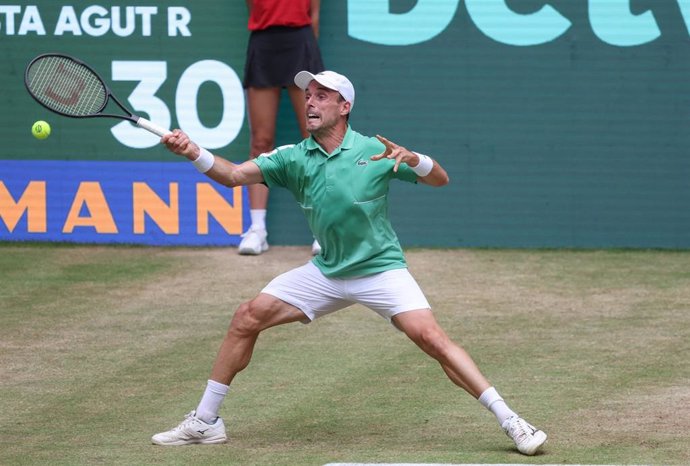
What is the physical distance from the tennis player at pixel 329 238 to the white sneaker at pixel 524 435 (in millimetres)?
385

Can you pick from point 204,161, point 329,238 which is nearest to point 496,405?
point 329,238

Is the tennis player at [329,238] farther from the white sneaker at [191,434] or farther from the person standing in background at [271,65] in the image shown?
the person standing in background at [271,65]

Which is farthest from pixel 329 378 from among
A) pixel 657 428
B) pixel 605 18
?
pixel 605 18

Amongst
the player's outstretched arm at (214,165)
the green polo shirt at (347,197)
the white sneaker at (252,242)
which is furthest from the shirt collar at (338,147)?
the white sneaker at (252,242)

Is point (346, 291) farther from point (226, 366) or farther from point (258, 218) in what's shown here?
point (258, 218)

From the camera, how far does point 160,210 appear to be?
12.5 m

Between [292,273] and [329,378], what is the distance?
1408 millimetres

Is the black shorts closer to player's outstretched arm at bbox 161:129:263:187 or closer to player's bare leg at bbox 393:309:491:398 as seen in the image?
player's outstretched arm at bbox 161:129:263:187

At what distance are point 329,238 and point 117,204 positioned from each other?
18.4ft

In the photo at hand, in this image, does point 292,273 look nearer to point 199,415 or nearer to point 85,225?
point 199,415

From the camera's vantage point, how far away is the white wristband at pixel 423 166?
708 centimetres

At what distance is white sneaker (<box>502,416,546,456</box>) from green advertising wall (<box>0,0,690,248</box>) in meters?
5.65

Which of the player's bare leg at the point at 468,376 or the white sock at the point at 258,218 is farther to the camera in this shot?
the white sock at the point at 258,218

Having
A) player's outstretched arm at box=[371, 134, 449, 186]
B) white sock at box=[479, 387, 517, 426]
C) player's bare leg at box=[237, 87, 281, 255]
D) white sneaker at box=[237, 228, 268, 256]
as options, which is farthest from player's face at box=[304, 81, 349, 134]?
white sneaker at box=[237, 228, 268, 256]
